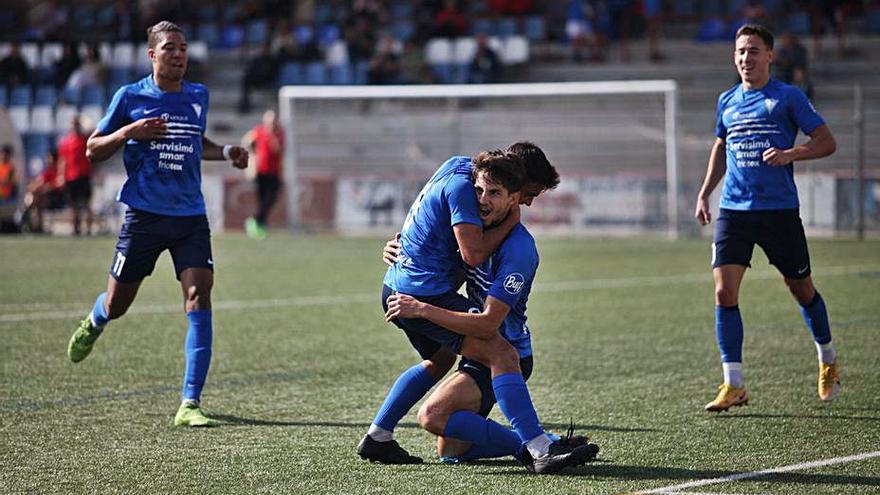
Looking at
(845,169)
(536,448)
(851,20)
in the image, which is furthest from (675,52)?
(536,448)


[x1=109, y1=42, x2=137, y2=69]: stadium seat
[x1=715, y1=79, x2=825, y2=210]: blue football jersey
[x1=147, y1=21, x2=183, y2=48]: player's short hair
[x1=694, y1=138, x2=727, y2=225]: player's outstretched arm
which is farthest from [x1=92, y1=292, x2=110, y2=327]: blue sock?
[x1=109, y1=42, x2=137, y2=69]: stadium seat

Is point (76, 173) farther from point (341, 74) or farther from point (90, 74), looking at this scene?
point (90, 74)

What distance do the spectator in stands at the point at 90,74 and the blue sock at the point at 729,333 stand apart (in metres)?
23.8

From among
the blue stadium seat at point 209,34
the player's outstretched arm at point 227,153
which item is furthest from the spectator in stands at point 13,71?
the player's outstretched arm at point 227,153

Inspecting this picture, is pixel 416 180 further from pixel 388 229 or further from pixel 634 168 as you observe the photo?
pixel 634 168

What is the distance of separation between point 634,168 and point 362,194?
14.7ft

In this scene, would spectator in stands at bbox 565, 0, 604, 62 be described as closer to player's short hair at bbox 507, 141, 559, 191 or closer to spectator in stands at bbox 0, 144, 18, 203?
spectator in stands at bbox 0, 144, 18, 203

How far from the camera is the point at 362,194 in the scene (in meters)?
22.7

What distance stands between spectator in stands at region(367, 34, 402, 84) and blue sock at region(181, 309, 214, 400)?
64.9ft

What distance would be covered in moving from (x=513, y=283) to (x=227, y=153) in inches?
105

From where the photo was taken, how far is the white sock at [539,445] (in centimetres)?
575

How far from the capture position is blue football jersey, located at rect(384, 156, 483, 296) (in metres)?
5.81

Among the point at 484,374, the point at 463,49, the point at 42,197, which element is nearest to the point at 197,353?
the point at 484,374

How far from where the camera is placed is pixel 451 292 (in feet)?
19.5
